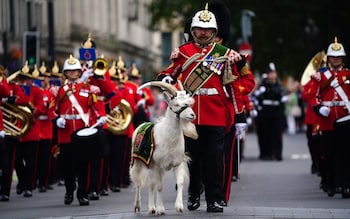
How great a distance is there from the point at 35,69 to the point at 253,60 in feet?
116

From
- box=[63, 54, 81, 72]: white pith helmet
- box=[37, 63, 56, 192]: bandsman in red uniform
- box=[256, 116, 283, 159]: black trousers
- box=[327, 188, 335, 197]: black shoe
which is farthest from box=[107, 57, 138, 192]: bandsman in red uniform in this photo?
box=[256, 116, 283, 159]: black trousers

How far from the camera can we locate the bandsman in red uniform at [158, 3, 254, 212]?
15289mm

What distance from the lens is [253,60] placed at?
56.5 m

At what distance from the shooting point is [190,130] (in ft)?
48.8

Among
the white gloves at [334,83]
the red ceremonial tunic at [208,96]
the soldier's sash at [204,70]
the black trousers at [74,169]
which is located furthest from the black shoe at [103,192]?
the soldier's sash at [204,70]

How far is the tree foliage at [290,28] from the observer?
48125 millimetres

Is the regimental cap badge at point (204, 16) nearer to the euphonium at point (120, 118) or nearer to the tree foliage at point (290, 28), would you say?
the euphonium at point (120, 118)

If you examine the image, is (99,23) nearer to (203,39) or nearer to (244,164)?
(244,164)

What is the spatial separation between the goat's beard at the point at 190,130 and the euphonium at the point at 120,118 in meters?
6.72

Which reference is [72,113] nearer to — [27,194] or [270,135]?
[27,194]

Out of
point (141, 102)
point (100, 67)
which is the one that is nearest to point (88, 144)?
point (100, 67)

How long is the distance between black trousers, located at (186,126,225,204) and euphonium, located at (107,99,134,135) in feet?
20.1

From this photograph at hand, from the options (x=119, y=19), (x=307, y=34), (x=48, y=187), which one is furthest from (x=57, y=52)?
(x=48, y=187)

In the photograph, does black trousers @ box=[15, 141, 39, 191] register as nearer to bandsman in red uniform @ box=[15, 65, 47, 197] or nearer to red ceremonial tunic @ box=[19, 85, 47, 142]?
bandsman in red uniform @ box=[15, 65, 47, 197]
